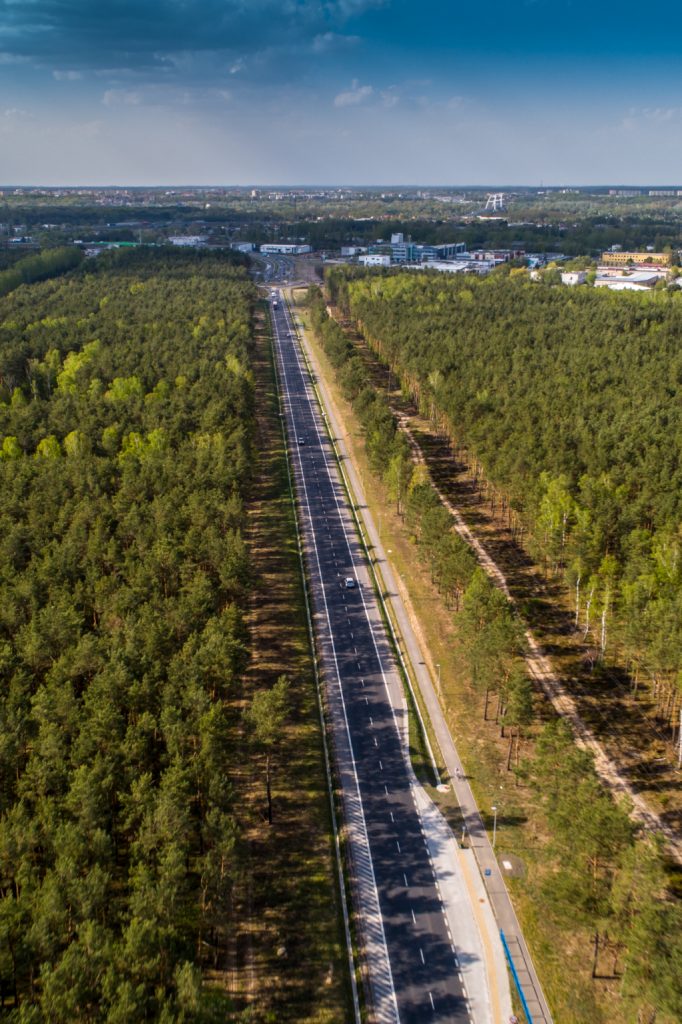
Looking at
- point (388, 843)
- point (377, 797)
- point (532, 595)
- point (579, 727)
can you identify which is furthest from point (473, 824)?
point (532, 595)

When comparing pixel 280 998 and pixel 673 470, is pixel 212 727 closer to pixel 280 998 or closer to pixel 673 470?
pixel 280 998

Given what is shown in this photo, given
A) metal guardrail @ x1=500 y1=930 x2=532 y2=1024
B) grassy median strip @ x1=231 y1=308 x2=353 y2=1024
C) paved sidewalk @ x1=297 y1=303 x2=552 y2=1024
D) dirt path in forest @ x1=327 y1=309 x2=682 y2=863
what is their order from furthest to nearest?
1. dirt path in forest @ x1=327 y1=309 x2=682 y2=863
2. paved sidewalk @ x1=297 y1=303 x2=552 y2=1024
3. grassy median strip @ x1=231 y1=308 x2=353 y2=1024
4. metal guardrail @ x1=500 y1=930 x2=532 y2=1024

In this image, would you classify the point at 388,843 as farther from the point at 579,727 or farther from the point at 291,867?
the point at 579,727

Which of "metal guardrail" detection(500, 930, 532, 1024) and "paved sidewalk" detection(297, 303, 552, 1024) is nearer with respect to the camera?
"metal guardrail" detection(500, 930, 532, 1024)

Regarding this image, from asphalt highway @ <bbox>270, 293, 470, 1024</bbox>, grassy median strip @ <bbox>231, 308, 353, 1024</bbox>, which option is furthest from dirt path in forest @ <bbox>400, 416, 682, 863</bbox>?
grassy median strip @ <bbox>231, 308, 353, 1024</bbox>

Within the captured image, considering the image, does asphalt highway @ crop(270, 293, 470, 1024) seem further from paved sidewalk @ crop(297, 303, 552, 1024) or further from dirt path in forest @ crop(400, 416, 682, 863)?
dirt path in forest @ crop(400, 416, 682, 863)

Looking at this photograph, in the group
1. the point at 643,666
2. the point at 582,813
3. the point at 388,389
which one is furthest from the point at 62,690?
the point at 388,389
